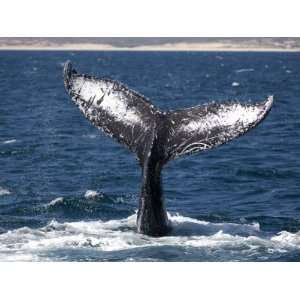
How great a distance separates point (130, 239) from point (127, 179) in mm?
2866

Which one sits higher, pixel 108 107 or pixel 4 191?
pixel 108 107

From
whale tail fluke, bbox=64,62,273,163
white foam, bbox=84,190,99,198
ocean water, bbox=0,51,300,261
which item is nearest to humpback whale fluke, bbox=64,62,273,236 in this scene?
whale tail fluke, bbox=64,62,273,163

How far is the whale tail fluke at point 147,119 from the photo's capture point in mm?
11383

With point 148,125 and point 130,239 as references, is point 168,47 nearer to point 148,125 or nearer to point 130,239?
point 148,125

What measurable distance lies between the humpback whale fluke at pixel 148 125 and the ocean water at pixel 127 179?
0.80 meters

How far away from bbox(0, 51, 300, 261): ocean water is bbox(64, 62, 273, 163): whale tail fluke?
1.38m

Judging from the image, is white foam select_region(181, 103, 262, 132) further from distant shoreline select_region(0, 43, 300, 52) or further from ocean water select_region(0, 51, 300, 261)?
distant shoreline select_region(0, 43, 300, 52)

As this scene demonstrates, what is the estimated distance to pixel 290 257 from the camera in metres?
12.1

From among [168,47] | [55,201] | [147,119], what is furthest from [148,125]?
[55,201]

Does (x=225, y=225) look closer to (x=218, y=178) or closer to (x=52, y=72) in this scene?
(x=218, y=178)

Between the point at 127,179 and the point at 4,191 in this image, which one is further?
the point at 127,179

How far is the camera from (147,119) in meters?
11.8

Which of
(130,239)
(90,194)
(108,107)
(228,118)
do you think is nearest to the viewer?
(228,118)
